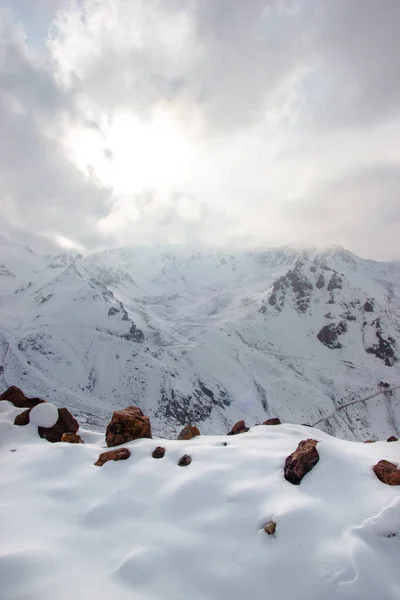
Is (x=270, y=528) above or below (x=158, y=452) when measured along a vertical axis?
below

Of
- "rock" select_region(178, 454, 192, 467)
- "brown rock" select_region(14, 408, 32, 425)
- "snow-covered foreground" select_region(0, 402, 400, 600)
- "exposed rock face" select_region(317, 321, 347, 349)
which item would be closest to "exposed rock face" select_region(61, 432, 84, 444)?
"brown rock" select_region(14, 408, 32, 425)

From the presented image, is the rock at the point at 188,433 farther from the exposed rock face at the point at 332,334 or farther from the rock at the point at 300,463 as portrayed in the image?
the exposed rock face at the point at 332,334

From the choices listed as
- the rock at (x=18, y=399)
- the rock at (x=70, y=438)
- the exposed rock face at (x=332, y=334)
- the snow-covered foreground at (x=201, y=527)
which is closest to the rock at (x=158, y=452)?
the snow-covered foreground at (x=201, y=527)

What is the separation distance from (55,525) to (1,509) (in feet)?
6.53

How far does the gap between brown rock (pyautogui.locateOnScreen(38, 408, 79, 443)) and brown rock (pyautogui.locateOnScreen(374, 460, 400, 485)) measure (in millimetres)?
14344

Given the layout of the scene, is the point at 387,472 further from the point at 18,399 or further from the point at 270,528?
the point at 18,399

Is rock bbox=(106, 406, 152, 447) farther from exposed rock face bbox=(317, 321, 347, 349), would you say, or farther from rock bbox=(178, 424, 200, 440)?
exposed rock face bbox=(317, 321, 347, 349)

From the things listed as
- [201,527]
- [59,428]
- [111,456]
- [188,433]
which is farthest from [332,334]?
[201,527]

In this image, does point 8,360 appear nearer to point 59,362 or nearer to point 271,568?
point 59,362

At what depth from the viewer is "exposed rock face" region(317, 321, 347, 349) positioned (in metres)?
158

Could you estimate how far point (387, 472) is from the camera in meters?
9.97

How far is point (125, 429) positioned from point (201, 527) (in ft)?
25.9

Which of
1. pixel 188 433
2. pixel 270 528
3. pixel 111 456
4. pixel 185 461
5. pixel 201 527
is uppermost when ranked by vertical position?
pixel 185 461

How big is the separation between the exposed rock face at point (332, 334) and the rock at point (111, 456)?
15815cm
